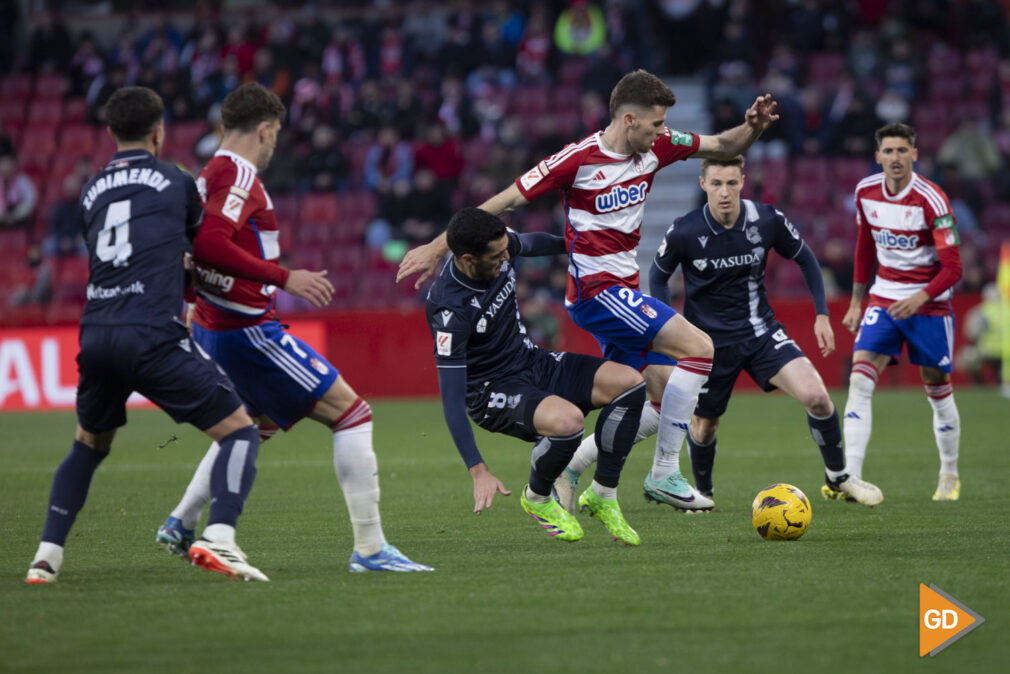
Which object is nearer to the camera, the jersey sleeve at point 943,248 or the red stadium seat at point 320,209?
the jersey sleeve at point 943,248

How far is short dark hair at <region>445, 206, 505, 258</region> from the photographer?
6.40 meters

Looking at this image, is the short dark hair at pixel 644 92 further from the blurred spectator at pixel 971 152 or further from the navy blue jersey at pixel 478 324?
the blurred spectator at pixel 971 152

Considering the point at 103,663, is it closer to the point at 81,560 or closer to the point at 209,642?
the point at 209,642

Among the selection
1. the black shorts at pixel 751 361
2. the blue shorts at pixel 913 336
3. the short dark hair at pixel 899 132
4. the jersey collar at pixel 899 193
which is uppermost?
the short dark hair at pixel 899 132

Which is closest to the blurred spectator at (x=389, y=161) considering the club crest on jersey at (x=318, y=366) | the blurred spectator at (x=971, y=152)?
the blurred spectator at (x=971, y=152)

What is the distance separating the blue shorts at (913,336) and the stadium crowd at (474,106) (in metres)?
9.96

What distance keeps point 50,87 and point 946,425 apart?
776 inches

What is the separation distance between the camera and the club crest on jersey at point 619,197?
7180 millimetres

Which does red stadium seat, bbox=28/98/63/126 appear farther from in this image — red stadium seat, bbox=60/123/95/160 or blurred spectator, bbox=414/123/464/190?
blurred spectator, bbox=414/123/464/190

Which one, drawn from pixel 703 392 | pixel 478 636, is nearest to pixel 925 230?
pixel 703 392

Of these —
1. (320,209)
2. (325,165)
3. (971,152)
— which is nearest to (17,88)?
(325,165)

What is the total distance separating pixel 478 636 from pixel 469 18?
20576mm

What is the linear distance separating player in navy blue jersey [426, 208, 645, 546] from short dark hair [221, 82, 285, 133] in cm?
102

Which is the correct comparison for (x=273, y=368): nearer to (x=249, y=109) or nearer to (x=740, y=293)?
(x=249, y=109)
